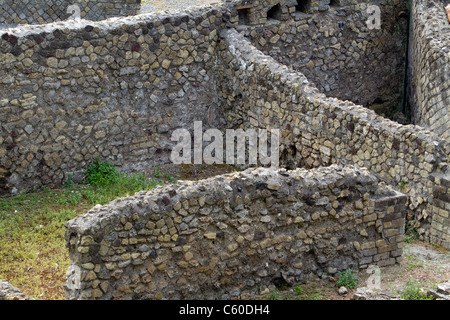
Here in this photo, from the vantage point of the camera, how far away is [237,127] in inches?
546

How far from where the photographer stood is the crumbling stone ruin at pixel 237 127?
903 cm

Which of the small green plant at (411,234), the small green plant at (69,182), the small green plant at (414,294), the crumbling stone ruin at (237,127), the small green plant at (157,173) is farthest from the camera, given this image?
the small green plant at (157,173)

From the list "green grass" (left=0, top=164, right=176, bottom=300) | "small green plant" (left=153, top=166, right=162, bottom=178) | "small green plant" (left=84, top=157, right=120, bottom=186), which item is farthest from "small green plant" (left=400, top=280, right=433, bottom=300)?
"small green plant" (left=84, top=157, right=120, bottom=186)

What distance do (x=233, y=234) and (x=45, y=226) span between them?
3.07m

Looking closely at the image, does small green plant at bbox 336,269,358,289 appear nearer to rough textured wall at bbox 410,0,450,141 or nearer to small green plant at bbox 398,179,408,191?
small green plant at bbox 398,179,408,191

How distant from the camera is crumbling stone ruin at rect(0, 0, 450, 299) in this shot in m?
9.03

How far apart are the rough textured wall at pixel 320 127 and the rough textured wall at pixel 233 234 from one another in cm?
126

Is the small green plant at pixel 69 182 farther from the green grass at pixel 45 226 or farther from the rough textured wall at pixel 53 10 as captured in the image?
the rough textured wall at pixel 53 10

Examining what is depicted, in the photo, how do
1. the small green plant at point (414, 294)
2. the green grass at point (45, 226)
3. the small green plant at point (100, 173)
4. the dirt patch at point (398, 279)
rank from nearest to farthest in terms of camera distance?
1. the small green plant at point (414, 294)
2. the dirt patch at point (398, 279)
3. the green grass at point (45, 226)
4. the small green plant at point (100, 173)

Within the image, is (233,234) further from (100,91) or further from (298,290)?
(100,91)

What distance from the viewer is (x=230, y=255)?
9.40m

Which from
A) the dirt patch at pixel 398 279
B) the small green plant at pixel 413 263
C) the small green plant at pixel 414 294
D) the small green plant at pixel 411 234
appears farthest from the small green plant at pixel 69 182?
the small green plant at pixel 414 294

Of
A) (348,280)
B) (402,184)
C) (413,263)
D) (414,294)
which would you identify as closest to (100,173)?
(402,184)

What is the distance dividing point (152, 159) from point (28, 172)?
6.31 feet
